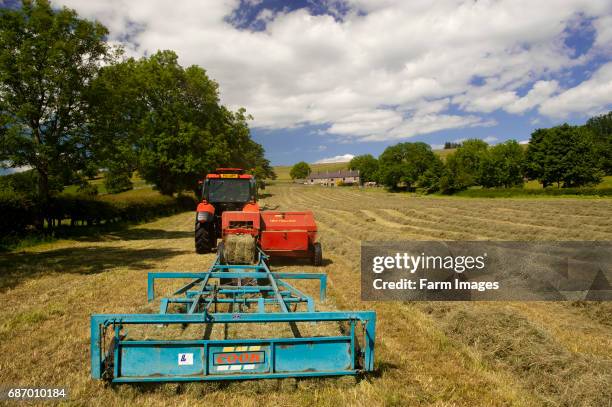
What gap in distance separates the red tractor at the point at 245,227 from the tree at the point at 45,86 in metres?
6.40

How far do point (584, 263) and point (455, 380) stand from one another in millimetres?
5008

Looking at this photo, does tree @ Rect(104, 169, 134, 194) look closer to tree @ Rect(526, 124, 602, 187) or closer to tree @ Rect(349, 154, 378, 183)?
tree @ Rect(526, 124, 602, 187)

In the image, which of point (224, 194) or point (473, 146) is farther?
point (473, 146)

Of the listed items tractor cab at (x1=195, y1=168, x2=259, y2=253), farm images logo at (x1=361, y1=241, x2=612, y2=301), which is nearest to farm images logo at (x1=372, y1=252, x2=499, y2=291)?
farm images logo at (x1=361, y1=241, x2=612, y2=301)

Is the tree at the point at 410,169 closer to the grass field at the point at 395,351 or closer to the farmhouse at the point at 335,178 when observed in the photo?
the farmhouse at the point at 335,178

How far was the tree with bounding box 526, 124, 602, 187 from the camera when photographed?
4903 centimetres

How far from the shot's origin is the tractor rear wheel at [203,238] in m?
11.0

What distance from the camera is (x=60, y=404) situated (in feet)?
10.6

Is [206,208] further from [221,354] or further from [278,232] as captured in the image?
[221,354]

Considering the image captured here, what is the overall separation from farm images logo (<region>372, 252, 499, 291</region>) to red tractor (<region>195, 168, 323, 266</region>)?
5.79 ft

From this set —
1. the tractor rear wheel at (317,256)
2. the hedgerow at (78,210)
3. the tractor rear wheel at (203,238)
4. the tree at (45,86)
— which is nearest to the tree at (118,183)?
the hedgerow at (78,210)

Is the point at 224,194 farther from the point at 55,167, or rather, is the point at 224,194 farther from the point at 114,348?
the point at 114,348

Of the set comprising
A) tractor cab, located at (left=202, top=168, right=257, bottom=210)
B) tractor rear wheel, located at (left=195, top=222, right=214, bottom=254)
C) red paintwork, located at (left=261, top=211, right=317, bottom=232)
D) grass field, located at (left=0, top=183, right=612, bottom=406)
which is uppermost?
tractor cab, located at (left=202, top=168, right=257, bottom=210)

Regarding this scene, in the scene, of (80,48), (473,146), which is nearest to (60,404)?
(80,48)
